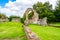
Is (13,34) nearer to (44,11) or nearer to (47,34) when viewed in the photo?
(47,34)

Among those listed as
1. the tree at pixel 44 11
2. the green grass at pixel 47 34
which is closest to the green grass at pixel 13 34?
the green grass at pixel 47 34

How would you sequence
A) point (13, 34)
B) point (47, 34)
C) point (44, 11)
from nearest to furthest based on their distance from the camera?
point (47, 34) < point (13, 34) < point (44, 11)

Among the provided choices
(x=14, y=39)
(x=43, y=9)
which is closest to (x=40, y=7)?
(x=43, y=9)

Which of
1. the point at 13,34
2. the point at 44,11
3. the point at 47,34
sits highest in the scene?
the point at 47,34

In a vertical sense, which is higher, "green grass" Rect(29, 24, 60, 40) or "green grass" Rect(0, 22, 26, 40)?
"green grass" Rect(29, 24, 60, 40)

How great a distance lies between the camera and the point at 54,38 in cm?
1398

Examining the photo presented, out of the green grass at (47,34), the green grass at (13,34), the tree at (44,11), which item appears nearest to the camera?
the green grass at (47,34)

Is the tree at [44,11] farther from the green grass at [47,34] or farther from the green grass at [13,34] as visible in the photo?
the green grass at [47,34]

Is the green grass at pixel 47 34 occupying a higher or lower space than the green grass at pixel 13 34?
higher

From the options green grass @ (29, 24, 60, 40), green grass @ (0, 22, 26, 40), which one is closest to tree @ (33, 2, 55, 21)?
green grass @ (0, 22, 26, 40)

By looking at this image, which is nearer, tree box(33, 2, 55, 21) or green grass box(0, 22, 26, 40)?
green grass box(0, 22, 26, 40)

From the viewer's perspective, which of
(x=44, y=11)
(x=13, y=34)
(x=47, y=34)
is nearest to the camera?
(x=47, y=34)

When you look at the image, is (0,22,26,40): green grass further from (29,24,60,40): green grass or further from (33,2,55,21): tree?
(33,2,55,21): tree

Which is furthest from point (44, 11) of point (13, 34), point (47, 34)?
point (47, 34)
